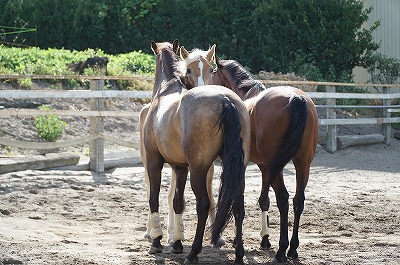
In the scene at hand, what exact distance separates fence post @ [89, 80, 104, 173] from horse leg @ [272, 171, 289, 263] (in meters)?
4.95

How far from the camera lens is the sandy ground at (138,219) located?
7168 millimetres

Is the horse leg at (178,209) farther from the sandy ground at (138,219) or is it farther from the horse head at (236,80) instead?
the horse head at (236,80)

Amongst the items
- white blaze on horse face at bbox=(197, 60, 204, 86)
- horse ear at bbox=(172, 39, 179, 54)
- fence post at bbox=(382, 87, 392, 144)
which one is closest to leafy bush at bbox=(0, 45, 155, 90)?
fence post at bbox=(382, 87, 392, 144)

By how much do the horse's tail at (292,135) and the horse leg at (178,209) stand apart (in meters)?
0.86

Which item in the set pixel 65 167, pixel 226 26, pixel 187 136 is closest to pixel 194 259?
pixel 187 136

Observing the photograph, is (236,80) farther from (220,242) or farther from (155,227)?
(155,227)

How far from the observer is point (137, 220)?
373 inches

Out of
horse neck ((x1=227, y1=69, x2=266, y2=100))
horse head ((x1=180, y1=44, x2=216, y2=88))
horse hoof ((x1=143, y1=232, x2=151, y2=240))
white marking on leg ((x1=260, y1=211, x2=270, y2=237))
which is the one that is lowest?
horse hoof ((x1=143, y1=232, x2=151, y2=240))

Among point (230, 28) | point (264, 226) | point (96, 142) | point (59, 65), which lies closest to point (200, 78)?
point (264, 226)

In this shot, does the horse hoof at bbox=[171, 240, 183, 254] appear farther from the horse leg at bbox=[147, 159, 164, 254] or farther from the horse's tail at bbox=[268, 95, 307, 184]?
the horse's tail at bbox=[268, 95, 307, 184]

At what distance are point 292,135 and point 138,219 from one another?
2.84 m

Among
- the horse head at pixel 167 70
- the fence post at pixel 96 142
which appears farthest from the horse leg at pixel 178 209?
the fence post at pixel 96 142

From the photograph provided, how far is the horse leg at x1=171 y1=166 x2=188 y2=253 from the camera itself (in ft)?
24.9

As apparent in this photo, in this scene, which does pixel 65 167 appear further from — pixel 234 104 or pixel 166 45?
pixel 234 104
